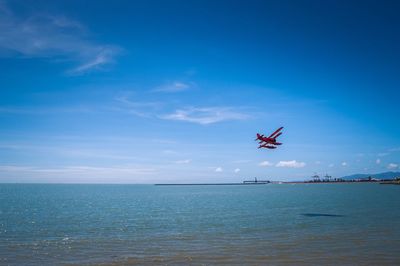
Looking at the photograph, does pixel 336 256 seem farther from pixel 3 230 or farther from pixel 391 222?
pixel 3 230

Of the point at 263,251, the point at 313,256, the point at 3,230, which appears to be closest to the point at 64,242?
the point at 3,230

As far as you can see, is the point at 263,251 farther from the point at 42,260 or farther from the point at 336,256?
the point at 42,260

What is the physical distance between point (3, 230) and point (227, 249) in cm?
2329

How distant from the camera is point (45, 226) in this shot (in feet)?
115

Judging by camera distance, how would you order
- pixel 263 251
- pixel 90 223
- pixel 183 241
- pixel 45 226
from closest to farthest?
pixel 263 251
pixel 183 241
pixel 45 226
pixel 90 223

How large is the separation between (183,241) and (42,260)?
9860mm

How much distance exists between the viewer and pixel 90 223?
37688mm

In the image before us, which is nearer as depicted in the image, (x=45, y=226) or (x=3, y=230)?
(x=3, y=230)

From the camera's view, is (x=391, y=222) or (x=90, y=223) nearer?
(x=391, y=222)

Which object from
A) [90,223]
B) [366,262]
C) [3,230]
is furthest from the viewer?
[90,223]

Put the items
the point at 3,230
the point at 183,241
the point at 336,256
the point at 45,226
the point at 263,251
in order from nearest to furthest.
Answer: the point at 336,256
the point at 263,251
the point at 183,241
the point at 3,230
the point at 45,226

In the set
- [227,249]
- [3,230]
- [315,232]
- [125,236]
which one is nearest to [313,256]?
[227,249]

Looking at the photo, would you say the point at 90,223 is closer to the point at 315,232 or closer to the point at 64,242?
the point at 64,242

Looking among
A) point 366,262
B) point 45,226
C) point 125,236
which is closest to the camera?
point 366,262
